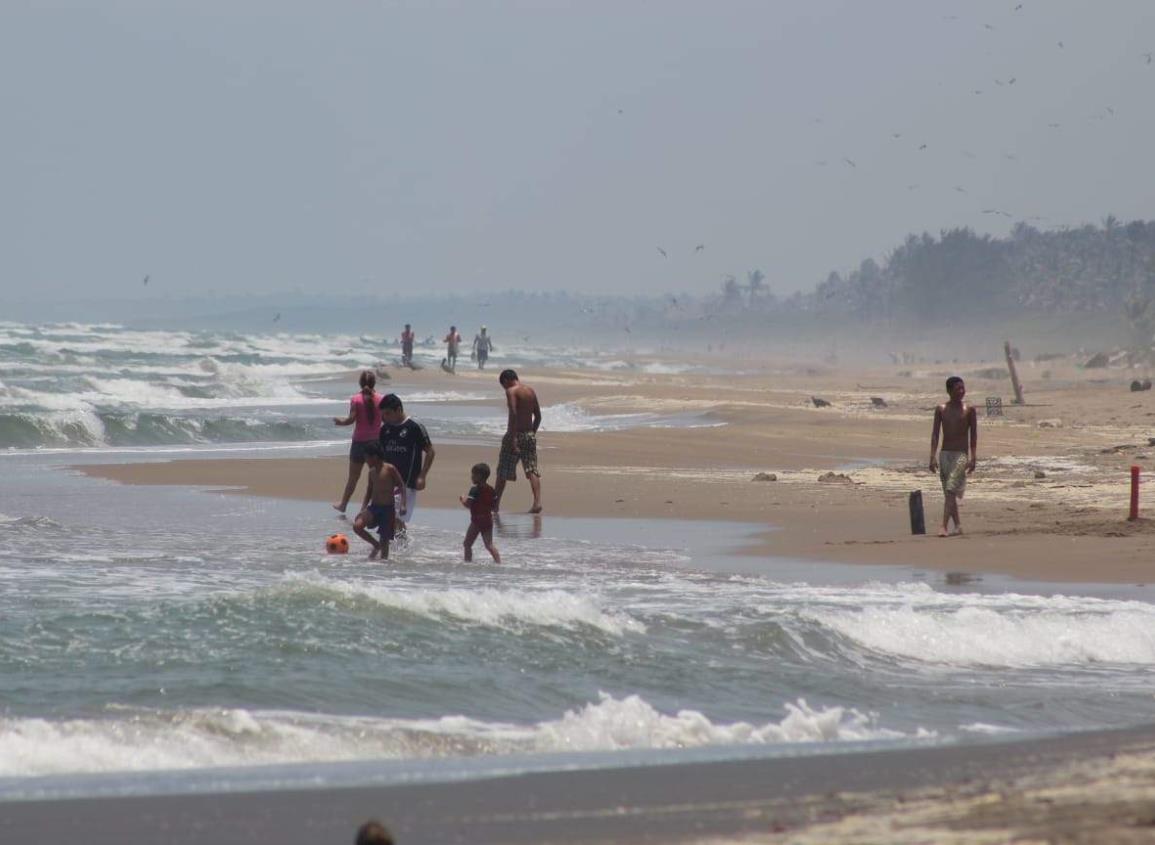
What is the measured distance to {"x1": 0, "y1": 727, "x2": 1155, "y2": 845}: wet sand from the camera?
17.3ft

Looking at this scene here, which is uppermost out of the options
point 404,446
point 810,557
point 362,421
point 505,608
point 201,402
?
point 362,421

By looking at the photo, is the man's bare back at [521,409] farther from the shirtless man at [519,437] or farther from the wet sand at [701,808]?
the wet sand at [701,808]

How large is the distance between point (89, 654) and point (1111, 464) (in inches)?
576

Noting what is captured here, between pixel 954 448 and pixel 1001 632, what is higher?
pixel 954 448

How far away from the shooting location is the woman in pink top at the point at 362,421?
603 inches

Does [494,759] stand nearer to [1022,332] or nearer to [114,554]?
[114,554]

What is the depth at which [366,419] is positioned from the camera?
15.6m

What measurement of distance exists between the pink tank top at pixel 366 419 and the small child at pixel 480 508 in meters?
2.47

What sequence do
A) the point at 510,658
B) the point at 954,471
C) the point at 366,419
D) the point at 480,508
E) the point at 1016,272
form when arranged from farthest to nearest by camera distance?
the point at 1016,272
the point at 366,419
the point at 954,471
the point at 480,508
the point at 510,658

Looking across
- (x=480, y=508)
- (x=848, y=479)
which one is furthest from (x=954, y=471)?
(x=848, y=479)

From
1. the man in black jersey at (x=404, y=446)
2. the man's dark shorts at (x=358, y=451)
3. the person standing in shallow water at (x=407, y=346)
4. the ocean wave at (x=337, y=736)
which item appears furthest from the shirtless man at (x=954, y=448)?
the person standing in shallow water at (x=407, y=346)

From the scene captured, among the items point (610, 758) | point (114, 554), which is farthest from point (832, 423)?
point (610, 758)

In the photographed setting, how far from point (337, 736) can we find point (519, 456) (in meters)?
9.51

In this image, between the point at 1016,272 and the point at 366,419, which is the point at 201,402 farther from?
the point at 1016,272
